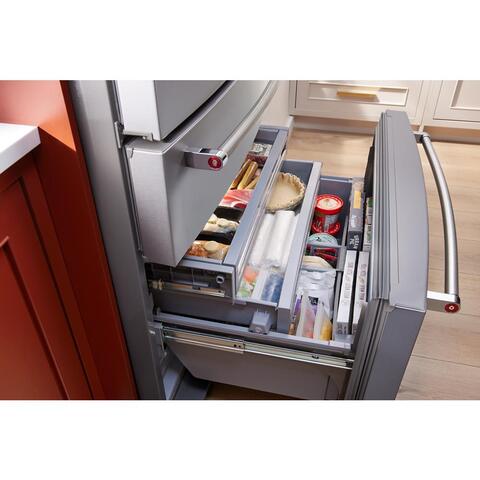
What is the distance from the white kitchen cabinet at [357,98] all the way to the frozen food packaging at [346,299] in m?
1.34

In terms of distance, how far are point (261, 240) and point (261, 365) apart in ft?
0.82

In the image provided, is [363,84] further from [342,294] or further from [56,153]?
[56,153]

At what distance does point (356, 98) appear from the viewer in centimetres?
213

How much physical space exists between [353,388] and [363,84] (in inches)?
65.9

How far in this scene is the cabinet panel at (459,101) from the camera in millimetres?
1973

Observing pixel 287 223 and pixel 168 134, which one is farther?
pixel 287 223

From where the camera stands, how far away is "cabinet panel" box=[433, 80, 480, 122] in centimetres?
197

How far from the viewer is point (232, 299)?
78 cm

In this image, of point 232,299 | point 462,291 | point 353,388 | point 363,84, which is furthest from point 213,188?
point 363,84

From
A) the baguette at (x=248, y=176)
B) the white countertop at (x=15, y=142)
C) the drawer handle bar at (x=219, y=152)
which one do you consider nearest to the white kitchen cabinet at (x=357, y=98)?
the baguette at (x=248, y=176)

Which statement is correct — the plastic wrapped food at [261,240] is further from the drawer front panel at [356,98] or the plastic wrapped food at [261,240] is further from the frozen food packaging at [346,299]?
the drawer front panel at [356,98]

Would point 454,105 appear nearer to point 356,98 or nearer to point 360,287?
point 356,98

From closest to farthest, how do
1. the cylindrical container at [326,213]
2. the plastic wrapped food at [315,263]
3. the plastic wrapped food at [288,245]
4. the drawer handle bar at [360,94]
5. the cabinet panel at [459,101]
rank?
the plastic wrapped food at [288,245] < the plastic wrapped food at [315,263] < the cylindrical container at [326,213] < the cabinet panel at [459,101] < the drawer handle bar at [360,94]

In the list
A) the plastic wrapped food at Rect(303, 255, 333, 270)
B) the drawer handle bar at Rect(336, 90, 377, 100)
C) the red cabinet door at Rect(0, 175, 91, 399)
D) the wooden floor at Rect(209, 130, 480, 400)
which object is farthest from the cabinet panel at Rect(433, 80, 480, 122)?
the red cabinet door at Rect(0, 175, 91, 399)
